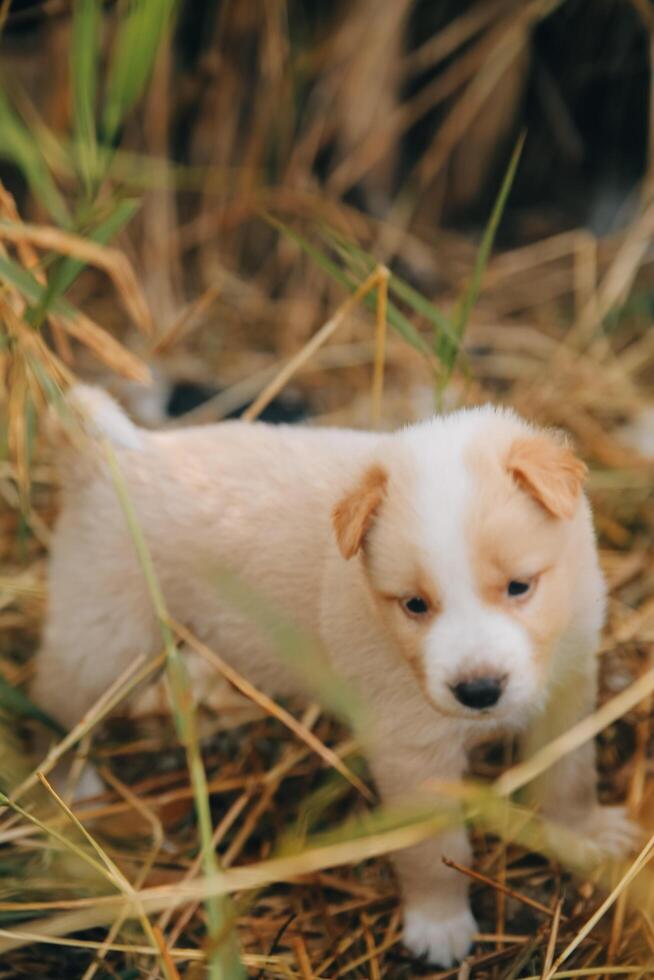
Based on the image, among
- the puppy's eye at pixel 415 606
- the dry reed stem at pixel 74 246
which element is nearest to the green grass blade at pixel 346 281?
the dry reed stem at pixel 74 246

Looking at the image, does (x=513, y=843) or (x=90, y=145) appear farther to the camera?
(x=90, y=145)

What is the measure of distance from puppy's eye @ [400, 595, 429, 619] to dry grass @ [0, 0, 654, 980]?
1.02ft

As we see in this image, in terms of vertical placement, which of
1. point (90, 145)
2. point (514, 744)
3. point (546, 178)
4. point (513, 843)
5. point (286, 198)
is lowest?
point (513, 843)

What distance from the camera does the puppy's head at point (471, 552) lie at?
1.67m

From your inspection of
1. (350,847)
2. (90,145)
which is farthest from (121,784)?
(90,145)

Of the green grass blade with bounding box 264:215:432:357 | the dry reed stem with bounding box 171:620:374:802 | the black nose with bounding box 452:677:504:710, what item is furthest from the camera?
the green grass blade with bounding box 264:215:432:357

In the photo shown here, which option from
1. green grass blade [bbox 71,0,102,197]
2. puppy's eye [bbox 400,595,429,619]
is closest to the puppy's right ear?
puppy's eye [bbox 400,595,429,619]

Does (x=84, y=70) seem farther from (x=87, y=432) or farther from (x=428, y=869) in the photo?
(x=428, y=869)

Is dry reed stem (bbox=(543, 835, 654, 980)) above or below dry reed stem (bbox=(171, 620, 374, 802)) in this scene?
below

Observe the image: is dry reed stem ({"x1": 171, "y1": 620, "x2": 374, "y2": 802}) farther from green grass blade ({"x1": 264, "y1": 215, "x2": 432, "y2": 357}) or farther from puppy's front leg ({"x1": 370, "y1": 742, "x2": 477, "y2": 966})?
green grass blade ({"x1": 264, "y1": 215, "x2": 432, "y2": 357})

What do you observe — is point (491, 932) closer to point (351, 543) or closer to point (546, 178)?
point (351, 543)

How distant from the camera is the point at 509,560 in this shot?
1694mm

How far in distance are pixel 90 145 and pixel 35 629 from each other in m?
1.17

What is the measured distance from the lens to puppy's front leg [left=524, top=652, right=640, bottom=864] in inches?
82.1
